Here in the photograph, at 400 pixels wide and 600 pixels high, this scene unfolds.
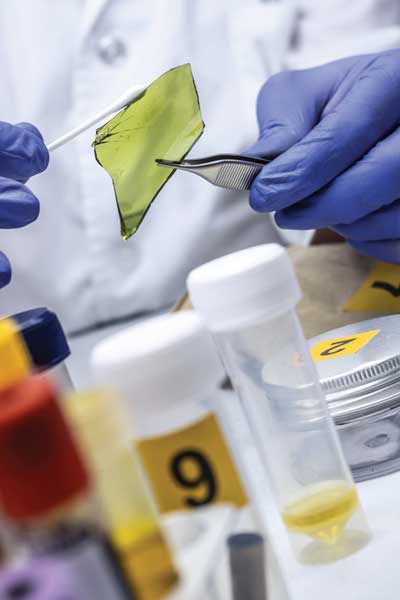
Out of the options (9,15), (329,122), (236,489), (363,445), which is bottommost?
(363,445)

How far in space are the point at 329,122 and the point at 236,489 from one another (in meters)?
0.50

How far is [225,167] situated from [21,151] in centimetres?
20

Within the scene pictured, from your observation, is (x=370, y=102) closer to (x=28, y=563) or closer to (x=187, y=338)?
(x=187, y=338)

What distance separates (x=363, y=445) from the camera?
0.62 metres

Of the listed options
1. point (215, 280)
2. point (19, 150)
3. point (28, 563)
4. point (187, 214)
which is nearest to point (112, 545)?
point (28, 563)

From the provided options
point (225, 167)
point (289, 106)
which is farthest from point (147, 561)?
point (289, 106)

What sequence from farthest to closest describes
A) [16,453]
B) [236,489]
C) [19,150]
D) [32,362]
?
1. [19,150]
2. [32,362]
3. [236,489]
4. [16,453]

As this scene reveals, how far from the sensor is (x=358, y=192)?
80cm

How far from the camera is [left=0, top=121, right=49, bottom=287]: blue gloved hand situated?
765 mm

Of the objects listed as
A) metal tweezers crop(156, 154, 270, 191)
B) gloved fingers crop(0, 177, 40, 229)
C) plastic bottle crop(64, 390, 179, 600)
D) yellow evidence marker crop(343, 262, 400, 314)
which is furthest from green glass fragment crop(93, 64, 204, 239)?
plastic bottle crop(64, 390, 179, 600)

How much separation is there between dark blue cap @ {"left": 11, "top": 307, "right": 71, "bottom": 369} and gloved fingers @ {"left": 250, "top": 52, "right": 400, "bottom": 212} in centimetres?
28

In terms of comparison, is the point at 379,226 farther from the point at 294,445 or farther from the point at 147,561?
Result: the point at 147,561

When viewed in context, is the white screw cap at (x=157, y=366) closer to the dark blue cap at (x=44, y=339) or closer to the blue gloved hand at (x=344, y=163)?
the dark blue cap at (x=44, y=339)

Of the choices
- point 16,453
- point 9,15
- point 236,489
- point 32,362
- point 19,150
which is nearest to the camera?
point 16,453
